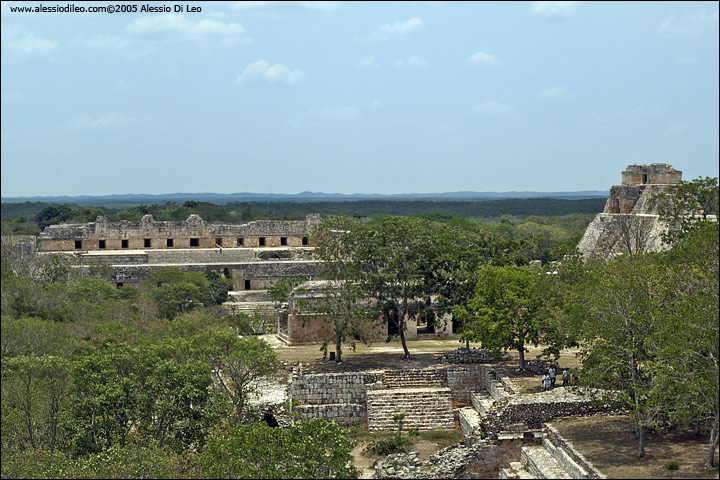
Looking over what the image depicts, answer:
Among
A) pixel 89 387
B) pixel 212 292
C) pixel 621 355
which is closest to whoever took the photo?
pixel 621 355

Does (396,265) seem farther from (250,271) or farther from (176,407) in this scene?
(250,271)

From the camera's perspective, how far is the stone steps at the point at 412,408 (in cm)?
2012

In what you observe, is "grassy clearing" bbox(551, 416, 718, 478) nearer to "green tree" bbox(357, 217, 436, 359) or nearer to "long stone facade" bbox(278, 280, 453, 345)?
"green tree" bbox(357, 217, 436, 359)

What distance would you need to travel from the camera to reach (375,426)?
20.2 metres

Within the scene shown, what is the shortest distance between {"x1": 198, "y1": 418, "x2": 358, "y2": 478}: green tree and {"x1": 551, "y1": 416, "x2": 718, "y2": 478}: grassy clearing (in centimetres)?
412

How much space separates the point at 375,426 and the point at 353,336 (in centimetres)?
424

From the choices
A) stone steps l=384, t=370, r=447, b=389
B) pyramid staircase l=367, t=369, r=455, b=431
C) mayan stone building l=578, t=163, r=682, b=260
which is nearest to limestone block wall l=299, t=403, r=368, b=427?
pyramid staircase l=367, t=369, r=455, b=431

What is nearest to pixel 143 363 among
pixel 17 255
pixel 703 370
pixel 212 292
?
pixel 703 370

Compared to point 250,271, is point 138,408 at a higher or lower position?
lower

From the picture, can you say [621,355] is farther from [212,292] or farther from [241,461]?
[212,292]

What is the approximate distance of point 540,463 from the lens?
48.8 ft

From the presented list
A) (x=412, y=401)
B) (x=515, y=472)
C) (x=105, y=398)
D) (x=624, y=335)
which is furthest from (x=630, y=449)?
(x=105, y=398)

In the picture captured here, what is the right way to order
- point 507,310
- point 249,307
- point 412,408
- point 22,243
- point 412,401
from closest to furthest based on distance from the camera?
point 412,408
point 412,401
point 507,310
point 249,307
point 22,243

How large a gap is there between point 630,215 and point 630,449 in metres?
17.6
